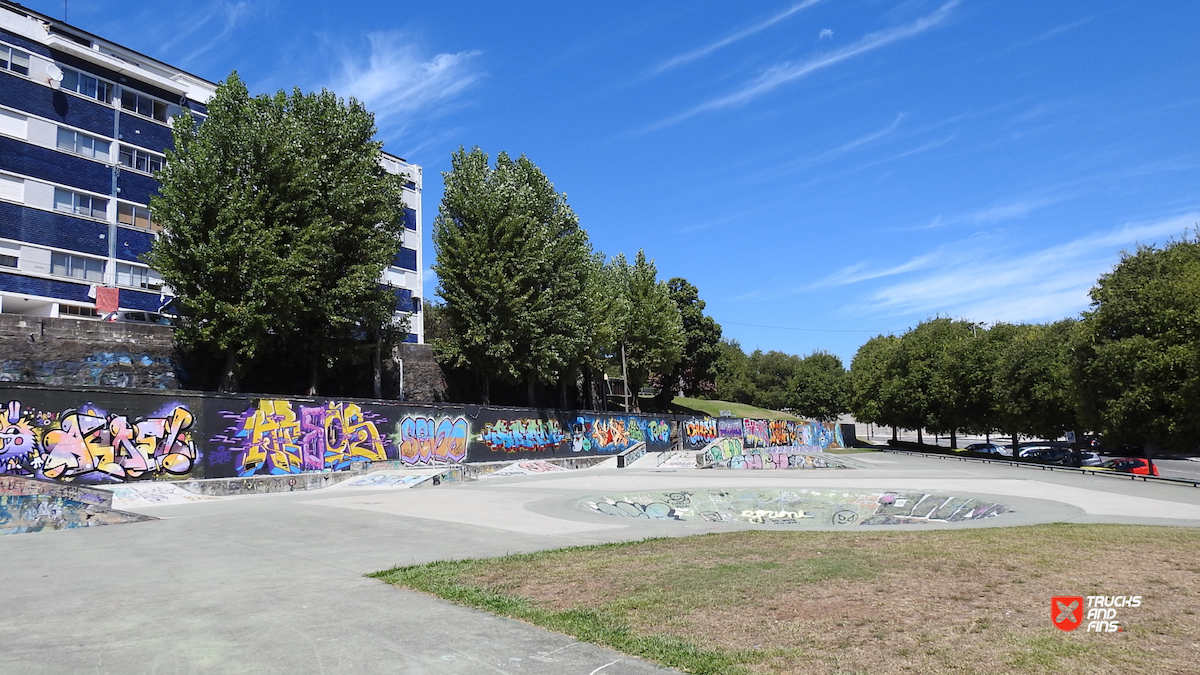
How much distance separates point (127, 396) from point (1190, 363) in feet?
130

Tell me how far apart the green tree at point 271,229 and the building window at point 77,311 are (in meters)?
12.9

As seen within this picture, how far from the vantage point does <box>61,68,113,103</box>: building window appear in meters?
39.4

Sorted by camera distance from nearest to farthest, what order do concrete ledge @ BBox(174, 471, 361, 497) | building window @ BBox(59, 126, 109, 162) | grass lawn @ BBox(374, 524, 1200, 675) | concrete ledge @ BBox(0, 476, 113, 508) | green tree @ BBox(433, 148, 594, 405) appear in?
grass lawn @ BBox(374, 524, 1200, 675) < concrete ledge @ BBox(0, 476, 113, 508) < concrete ledge @ BBox(174, 471, 361, 497) < green tree @ BBox(433, 148, 594, 405) < building window @ BBox(59, 126, 109, 162)

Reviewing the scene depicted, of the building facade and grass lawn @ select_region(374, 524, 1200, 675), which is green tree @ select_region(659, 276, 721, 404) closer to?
the building facade

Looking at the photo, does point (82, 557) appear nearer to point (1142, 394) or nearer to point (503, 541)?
point (503, 541)

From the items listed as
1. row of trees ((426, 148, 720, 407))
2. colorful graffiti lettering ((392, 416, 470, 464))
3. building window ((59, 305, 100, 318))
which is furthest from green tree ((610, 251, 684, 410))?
building window ((59, 305, 100, 318))

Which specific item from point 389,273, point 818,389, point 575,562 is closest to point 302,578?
point 575,562

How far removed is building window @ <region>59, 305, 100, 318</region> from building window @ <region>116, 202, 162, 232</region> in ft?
17.7

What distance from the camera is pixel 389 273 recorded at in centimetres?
5441

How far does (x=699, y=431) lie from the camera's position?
5744 cm

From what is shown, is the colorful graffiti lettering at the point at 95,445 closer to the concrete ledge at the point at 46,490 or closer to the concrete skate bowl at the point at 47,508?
the concrete ledge at the point at 46,490

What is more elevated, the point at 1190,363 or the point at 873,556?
the point at 1190,363

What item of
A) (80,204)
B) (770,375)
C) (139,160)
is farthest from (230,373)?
(770,375)

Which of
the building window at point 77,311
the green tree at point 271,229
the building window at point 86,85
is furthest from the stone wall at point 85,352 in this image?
the building window at point 86,85
